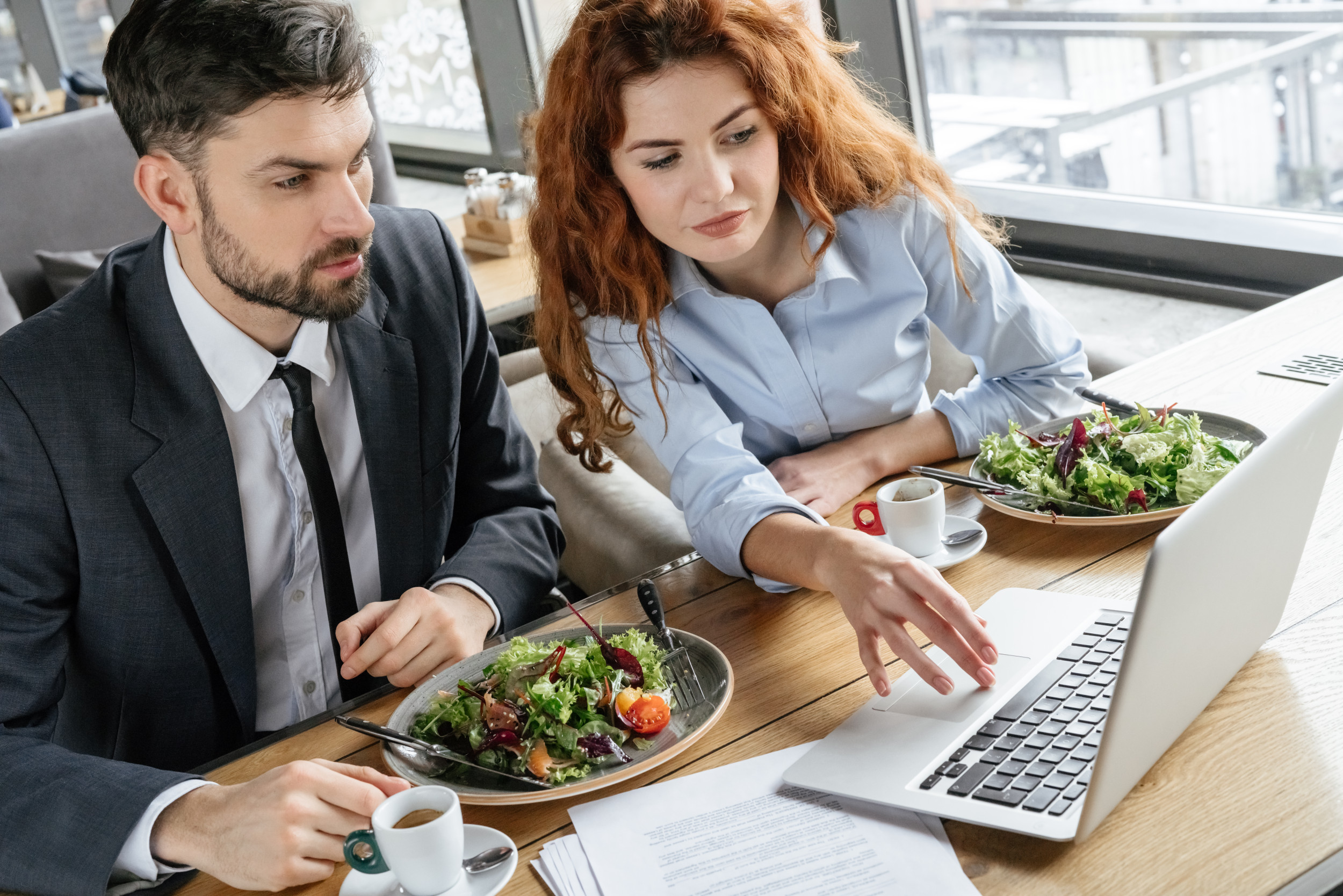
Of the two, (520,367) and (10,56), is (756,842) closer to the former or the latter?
(520,367)

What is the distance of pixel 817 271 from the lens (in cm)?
167

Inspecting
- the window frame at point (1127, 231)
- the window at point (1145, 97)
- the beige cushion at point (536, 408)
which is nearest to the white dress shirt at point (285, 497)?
the beige cushion at point (536, 408)

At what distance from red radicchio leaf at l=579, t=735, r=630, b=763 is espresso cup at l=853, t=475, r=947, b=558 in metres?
0.43

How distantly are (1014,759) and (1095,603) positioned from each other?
0.28 metres

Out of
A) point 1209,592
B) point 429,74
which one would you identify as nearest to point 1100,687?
point 1209,592

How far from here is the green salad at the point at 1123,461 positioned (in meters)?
1.31

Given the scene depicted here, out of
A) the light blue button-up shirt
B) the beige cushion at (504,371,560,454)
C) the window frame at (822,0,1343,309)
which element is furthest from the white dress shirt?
the window frame at (822,0,1343,309)

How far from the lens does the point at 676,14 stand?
58.6 inches

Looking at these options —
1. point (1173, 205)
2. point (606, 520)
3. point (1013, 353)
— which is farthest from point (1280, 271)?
point (606, 520)

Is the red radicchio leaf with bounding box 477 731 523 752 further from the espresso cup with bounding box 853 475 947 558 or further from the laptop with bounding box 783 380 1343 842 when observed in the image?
the espresso cup with bounding box 853 475 947 558

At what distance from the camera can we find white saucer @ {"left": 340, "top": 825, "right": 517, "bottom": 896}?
896 millimetres

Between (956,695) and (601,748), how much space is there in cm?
32

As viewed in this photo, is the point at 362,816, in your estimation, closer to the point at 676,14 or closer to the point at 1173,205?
the point at 676,14

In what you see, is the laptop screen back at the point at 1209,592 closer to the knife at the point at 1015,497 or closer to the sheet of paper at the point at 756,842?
the sheet of paper at the point at 756,842
